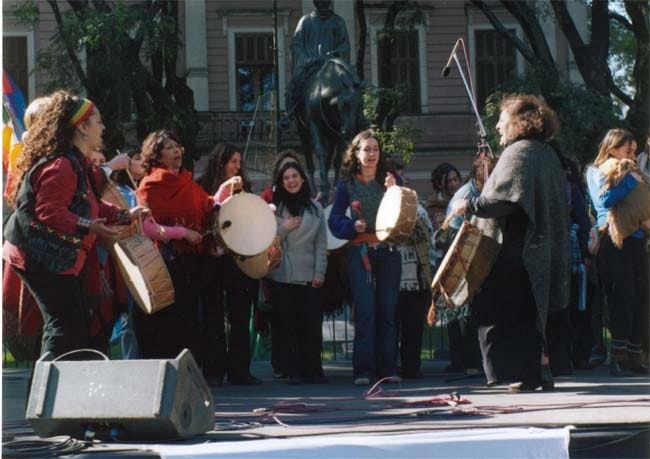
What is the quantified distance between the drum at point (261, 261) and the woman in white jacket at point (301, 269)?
0.45 ft

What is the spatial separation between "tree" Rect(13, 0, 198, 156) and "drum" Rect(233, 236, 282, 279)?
12631 mm

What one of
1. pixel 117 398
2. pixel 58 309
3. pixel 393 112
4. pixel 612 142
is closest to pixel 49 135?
pixel 58 309

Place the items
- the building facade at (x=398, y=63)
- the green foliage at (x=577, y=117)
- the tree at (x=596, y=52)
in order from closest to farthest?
the green foliage at (x=577, y=117)
the tree at (x=596, y=52)
the building facade at (x=398, y=63)

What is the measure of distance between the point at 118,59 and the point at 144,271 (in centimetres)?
1486

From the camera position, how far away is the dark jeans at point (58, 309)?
6.41 meters

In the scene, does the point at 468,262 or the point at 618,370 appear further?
the point at 618,370

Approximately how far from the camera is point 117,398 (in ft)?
18.6

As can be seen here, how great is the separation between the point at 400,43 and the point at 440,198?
22.1 metres

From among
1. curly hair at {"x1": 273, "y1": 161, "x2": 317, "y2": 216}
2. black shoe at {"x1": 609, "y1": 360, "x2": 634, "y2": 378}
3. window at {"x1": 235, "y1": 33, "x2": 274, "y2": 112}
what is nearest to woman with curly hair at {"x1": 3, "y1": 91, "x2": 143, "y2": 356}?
curly hair at {"x1": 273, "y1": 161, "x2": 317, "y2": 216}

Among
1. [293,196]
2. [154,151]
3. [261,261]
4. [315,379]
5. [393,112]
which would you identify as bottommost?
[315,379]

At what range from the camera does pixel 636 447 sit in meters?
5.98

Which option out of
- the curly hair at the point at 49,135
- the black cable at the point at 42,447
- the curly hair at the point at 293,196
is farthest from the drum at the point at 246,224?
the black cable at the point at 42,447

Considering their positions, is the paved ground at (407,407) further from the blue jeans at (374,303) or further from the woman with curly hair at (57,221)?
the woman with curly hair at (57,221)

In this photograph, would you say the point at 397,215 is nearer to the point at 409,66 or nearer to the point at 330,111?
the point at 330,111
